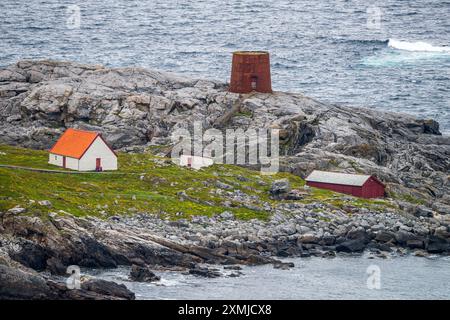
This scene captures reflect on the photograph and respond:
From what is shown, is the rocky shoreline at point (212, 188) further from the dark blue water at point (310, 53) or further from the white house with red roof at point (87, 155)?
the dark blue water at point (310, 53)

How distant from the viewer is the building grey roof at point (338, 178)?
96.6 meters

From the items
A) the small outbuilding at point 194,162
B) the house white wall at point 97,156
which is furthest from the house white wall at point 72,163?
the small outbuilding at point 194,162

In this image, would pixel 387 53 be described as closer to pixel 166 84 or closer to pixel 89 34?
pixel 89 34

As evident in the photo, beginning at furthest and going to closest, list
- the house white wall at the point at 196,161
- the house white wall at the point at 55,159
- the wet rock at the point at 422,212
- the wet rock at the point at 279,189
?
the house white wall at the point at 196,161 < the house white wall at the point at 55,159 < the wet rock at the point at 279,189 < the wet rock at the point at 422,212

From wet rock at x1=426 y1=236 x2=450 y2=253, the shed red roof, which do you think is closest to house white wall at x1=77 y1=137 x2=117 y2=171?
Answer: the shed red roof

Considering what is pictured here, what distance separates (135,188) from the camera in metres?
92.1

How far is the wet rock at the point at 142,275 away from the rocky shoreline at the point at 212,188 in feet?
0.31

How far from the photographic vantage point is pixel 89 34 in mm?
194875

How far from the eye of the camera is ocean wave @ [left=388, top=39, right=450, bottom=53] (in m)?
174

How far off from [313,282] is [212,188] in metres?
16.0

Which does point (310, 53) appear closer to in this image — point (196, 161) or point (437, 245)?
point (196, 161)

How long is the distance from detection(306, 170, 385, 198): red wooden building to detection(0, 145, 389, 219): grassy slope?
1.32 meters

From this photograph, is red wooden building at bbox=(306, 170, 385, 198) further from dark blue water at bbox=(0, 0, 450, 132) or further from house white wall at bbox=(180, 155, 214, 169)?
dark blue water at bbox=(0, 0, 450, 132)
